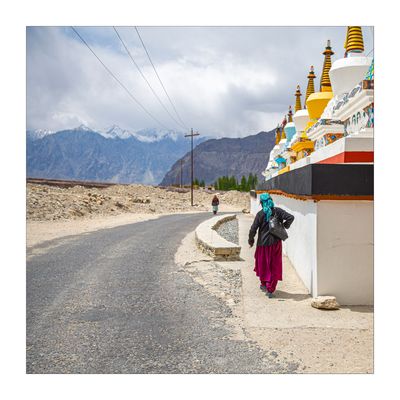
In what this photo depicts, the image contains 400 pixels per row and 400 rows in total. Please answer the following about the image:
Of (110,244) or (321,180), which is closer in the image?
(321,180)

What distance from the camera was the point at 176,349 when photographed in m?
4.34

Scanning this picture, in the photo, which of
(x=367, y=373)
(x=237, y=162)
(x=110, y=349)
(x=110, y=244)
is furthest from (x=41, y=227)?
(x=237, y=162)

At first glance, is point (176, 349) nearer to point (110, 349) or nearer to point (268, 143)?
point (110, 349)

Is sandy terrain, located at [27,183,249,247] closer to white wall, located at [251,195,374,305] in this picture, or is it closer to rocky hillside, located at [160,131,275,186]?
white wall, located at [251,195,374,305]

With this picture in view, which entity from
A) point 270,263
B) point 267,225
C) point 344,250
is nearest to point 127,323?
point 270,263

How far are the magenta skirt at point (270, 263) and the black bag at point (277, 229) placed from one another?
19 cm

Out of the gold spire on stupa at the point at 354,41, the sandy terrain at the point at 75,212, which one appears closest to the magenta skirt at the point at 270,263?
the gold spire on stupa at the point at 354,41

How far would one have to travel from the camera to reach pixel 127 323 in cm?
523

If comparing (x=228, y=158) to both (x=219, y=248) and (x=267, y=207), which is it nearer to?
(x=219, y=248)

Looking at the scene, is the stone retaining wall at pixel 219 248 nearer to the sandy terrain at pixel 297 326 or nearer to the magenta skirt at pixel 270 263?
the sandy terrain at pixel 297 326

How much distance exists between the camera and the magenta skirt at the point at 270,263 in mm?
6238

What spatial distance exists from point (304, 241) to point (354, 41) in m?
4.20

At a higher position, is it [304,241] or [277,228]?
[277,228]

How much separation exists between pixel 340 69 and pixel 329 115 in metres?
0.93
